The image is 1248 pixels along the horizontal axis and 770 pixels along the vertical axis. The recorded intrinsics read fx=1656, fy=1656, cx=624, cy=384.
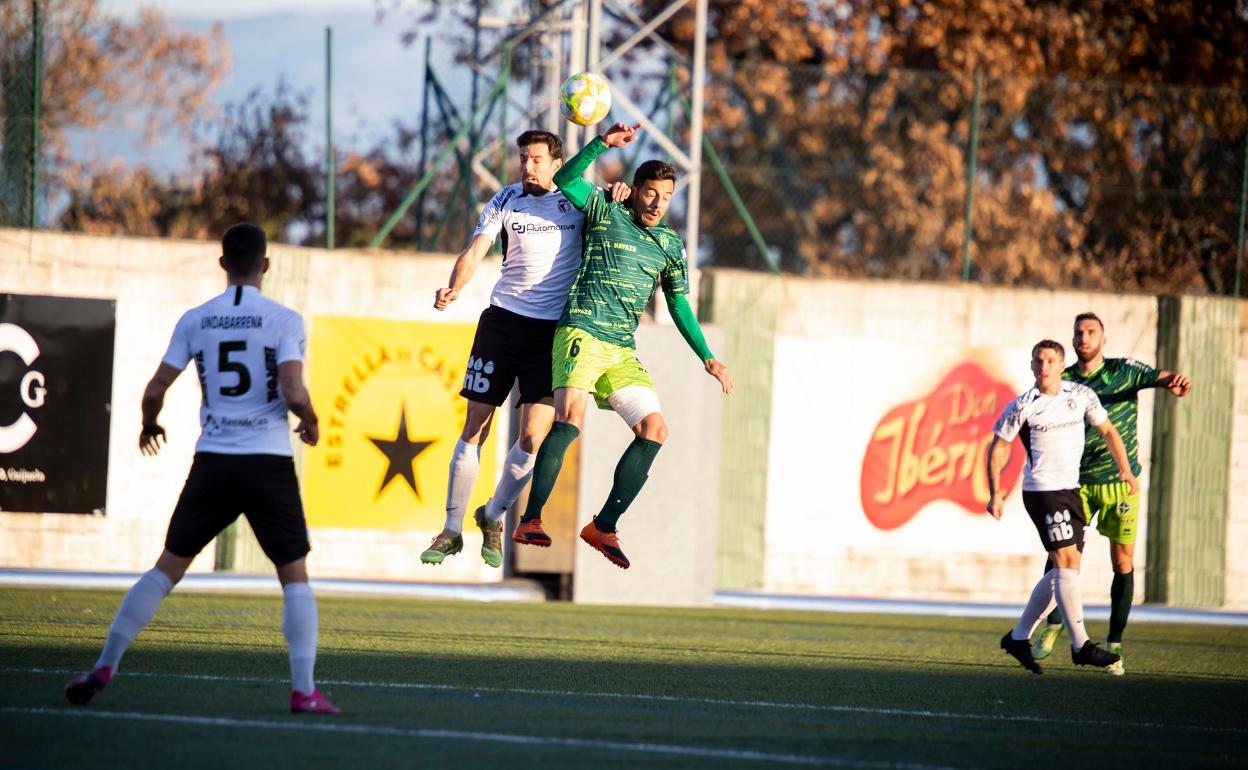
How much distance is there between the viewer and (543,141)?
9375 mm

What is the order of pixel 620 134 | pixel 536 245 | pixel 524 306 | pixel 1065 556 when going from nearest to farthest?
pixel 620 134, pixel 536 245, pixel 524 306, pixel 1065 556

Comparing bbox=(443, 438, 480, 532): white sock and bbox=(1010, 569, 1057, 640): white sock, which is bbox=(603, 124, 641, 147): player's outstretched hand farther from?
bbox=(1010, 569, 1057, 640): white sock

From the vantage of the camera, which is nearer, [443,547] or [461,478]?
[443,547]

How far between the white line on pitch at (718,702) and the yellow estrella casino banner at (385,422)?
826 centimetres

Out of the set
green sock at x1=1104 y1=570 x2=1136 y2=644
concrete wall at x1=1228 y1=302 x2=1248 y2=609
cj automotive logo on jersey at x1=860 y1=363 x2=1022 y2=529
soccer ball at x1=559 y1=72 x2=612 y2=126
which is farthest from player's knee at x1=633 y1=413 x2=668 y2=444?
concrete wall at x1=1228 y1=302 x2=1248 y2=609

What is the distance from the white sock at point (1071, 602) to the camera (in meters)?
10.7

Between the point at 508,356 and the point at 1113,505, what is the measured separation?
15.1 ft

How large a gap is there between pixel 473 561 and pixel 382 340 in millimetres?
2457

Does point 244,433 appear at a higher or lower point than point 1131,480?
higher

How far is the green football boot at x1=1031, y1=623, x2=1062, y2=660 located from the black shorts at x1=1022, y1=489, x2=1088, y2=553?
999mm

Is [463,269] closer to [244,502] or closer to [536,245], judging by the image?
[536,245]

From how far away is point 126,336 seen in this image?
643 inches


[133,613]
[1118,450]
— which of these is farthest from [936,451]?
[133,613]

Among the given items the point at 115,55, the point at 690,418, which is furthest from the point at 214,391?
the point at 115,55
